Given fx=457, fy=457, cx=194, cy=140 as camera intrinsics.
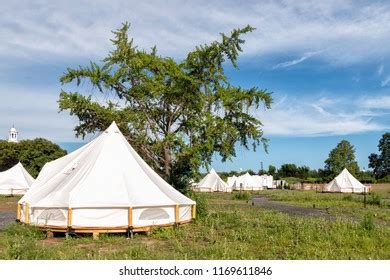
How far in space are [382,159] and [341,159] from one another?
25744 mm

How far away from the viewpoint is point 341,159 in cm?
9231

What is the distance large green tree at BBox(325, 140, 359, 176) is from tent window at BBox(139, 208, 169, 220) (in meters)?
79.9

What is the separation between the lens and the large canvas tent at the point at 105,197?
51.8 ft

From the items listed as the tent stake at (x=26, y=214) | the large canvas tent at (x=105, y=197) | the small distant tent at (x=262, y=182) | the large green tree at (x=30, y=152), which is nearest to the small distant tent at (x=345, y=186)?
the small distant tent at (x=262, y=182)

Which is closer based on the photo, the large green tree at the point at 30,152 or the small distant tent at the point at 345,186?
the small distant tent at the point at 345,186

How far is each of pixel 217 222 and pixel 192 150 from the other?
380cm

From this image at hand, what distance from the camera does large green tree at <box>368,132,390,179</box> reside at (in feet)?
365

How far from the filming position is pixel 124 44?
2281cm

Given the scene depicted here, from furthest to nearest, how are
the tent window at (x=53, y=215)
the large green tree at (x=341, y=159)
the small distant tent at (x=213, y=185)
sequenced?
the large green tree at (x=341, y=159)
the small distant tent at (x=213, y=185)
the tent window at (x=53, y=215)

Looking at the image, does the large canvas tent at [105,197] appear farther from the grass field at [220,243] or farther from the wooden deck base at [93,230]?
the grass field at [220,243]

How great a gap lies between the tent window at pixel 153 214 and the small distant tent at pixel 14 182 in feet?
127

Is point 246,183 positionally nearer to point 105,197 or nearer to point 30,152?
point 30,152

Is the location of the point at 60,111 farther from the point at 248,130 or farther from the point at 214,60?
the point at 248,130

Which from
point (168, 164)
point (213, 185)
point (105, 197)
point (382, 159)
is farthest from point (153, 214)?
point (382, 159)
